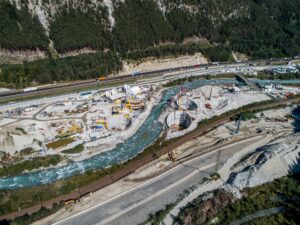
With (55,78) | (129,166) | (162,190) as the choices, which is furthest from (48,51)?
(162,190)

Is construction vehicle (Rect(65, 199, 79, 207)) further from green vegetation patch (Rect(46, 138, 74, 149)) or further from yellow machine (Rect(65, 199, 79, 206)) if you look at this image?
green vegetation patch (Rect(46, 138, 74, 149))

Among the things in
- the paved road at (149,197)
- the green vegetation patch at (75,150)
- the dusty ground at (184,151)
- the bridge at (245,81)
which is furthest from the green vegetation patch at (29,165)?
the bridge at (245,81)

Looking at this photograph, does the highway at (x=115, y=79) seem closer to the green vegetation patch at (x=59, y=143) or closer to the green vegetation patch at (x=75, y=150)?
the green vegetation patch at (x=59, y=143)

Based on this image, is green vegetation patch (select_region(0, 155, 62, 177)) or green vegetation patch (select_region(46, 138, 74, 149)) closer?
green vegetation patch (select_region(0, 155, 62, 177))

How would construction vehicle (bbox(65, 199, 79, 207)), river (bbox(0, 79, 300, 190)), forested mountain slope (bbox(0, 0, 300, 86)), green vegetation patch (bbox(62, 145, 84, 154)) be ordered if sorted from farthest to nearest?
forested mountain slope (bbox(0, 0, 300, 86)) < green vegetation patch (bbox(62, 145, 84, 154)) < river (bbox(0, 79, 300, 190)) < construction vehicle (bbox(65, 199, 79, 207))

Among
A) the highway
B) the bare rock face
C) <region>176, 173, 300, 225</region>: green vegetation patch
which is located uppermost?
the bare rock face

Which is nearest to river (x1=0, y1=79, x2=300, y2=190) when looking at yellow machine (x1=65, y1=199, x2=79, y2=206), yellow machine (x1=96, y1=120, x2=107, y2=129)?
yellow machine (x1=96, y1=120, x2=107, y2=129)

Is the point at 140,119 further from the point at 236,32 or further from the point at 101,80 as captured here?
the point at 236,32

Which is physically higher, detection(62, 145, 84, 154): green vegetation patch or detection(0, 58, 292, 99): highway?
detection(0, 58, 292, 99): highway
